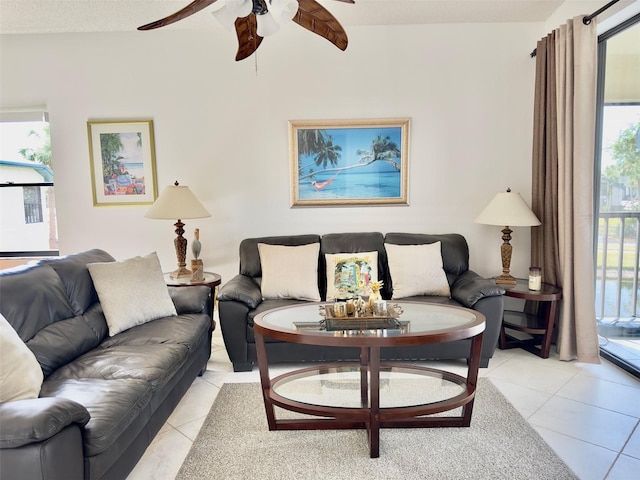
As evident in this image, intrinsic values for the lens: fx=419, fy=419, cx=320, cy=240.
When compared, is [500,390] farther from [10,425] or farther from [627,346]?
[10,425]

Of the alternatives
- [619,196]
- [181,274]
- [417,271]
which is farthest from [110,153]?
[619,196]

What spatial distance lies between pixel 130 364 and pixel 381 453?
1.31 metres

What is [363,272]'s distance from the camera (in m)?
3.31

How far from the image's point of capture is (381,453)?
2.04m

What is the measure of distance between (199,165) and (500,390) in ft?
10.0

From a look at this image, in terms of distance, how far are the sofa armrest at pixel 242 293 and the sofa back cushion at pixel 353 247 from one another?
57 cm

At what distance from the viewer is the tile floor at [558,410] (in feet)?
6.46

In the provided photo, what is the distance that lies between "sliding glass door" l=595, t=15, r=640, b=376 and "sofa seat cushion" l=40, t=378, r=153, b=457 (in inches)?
123

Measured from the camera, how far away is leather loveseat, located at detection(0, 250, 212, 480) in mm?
1332

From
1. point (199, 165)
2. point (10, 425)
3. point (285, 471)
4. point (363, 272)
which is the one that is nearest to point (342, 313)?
point (285, 471)

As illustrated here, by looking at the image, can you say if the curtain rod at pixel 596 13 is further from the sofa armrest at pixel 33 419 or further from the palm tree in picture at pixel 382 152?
the sofa armrest at pixel 33 419

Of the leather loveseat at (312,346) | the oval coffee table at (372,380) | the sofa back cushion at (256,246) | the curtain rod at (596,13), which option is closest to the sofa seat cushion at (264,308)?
the leather loveseat at (312,346)

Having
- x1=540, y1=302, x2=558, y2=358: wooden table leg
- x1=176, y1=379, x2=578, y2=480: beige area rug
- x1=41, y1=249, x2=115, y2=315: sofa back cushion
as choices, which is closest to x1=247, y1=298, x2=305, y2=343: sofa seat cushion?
x1=176, y1=379, x2=578, y2=480: beige area rug

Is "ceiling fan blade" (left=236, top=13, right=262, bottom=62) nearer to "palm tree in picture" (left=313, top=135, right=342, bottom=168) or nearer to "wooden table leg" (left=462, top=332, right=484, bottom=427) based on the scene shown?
"palm tree in picture" (left=313, top=135, right=342, bottom=168)
